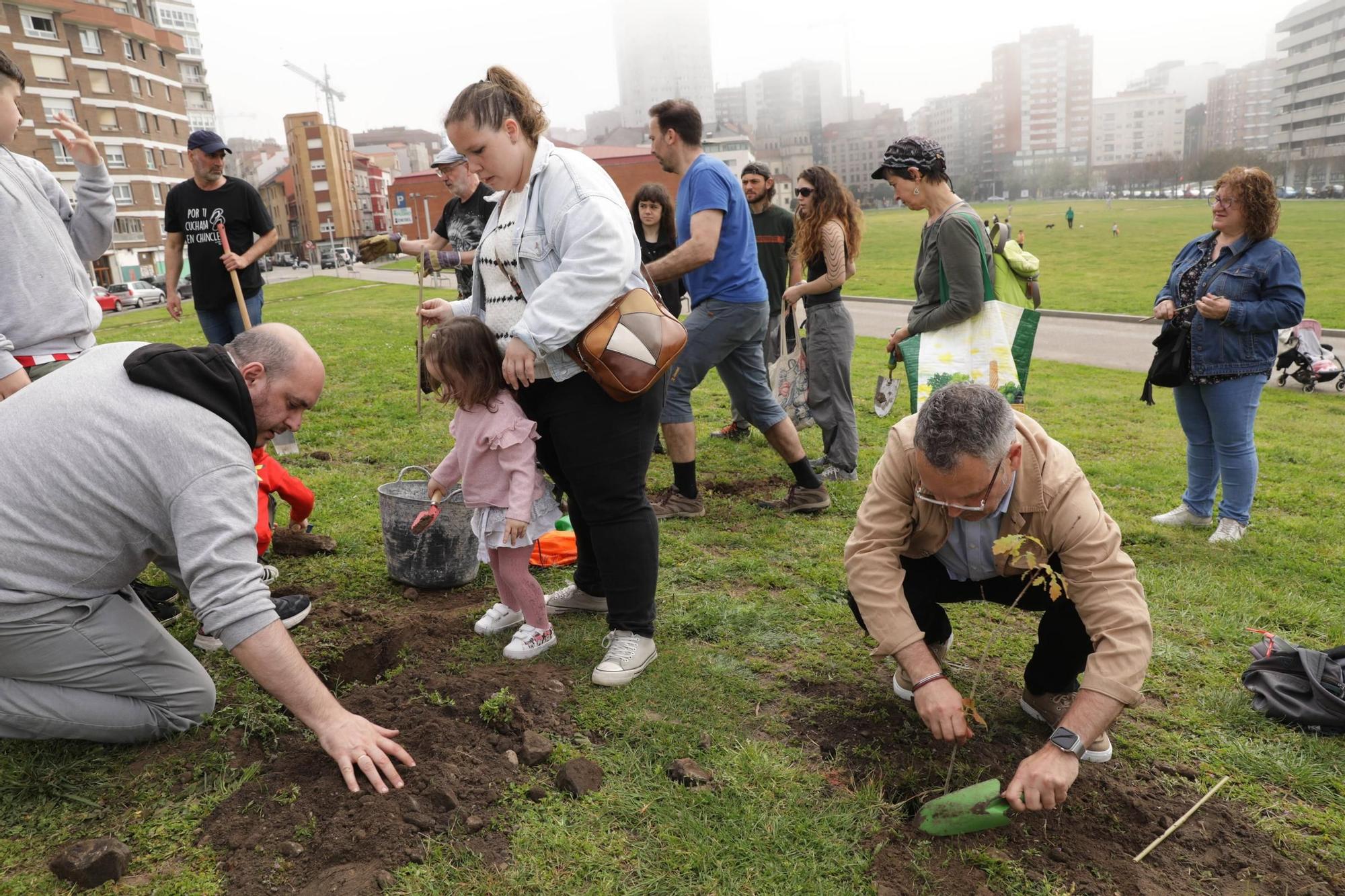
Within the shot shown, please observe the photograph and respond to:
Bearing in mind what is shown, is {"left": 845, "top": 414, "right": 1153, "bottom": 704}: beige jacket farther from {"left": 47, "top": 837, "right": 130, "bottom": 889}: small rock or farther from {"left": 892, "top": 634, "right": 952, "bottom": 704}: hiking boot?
{"left": 47, "top": 837, "right": 130, "bottom": 889}: small rock

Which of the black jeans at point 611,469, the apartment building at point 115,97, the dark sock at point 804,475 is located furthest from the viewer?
the apartment building at point 115,97

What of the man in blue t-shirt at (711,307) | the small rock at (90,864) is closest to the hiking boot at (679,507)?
the man in blue t-shirt at (711,307)

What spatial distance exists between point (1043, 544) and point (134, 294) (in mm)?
43203

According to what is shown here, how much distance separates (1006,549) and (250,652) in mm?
1928

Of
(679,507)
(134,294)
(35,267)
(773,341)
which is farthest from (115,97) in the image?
(679,507)

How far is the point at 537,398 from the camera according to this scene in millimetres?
2982

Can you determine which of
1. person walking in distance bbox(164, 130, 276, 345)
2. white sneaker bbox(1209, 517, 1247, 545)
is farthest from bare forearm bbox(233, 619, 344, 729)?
white sneaker bbox(1209, 517, 1247, 545)

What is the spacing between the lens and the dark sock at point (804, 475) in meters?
4.82

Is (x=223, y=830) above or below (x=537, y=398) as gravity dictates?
below

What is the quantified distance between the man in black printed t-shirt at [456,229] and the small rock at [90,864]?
3.20 metres

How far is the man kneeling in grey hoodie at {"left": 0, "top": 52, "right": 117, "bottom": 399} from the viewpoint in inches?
128

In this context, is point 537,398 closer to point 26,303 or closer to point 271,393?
point 271,393

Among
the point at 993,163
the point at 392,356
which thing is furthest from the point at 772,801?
the point at 993,163

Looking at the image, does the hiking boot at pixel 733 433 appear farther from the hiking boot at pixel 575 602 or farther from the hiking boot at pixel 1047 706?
the hiking boot at pixel 1047 706
